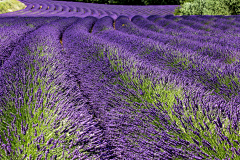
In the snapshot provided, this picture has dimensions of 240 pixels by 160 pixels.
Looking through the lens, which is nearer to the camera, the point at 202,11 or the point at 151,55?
the point at 151,55

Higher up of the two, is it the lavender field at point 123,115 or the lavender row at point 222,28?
the lavender row at point 222,28

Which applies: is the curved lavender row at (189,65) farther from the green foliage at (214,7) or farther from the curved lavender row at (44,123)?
the green foliage at (214,7)

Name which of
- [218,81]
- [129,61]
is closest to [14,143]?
[129,61]

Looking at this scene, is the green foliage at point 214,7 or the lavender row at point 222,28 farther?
the green foliage at point 214,7

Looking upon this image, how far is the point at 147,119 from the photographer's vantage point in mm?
1042

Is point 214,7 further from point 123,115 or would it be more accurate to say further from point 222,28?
point 123,115

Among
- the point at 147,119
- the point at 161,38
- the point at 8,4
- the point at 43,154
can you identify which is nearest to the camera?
the point at 43,154

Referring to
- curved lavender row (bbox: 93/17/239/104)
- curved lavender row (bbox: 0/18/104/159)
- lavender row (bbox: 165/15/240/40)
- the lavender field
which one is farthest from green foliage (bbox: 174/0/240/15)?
curved lavender row (bbox: 0/18/104/159)

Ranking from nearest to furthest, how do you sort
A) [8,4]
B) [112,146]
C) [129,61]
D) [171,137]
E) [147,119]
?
[171,137], [147,119], [112,146], [129,61], [8,4]

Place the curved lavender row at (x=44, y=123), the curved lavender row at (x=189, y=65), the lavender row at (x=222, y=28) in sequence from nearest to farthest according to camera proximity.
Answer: the curved lavender row at (x=44, y=123)
the curved lavender row at (x=189, y=65)
the lavender row at (x=222, y=28)

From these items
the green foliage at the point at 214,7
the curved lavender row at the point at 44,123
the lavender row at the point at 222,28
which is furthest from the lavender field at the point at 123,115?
the green foliage at the point at 214,7

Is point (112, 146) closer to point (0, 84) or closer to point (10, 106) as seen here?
point (10, 106)

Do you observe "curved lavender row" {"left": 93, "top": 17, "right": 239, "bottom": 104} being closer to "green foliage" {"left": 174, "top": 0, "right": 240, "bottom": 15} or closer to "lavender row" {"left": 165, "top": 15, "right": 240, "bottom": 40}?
"lavender row" {"left": 165, "top": 15, "right": 240, "bottom": 40}

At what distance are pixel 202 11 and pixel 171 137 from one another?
48.2 ft
